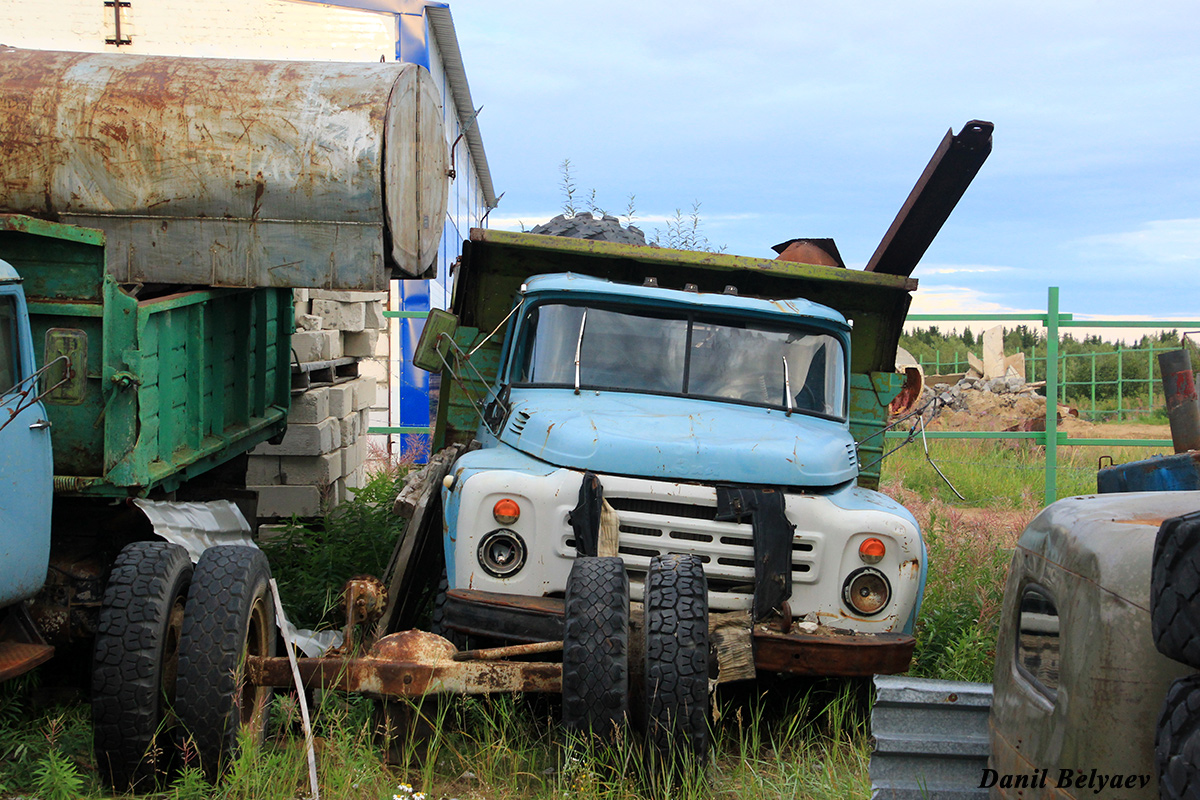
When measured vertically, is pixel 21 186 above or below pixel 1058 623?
above

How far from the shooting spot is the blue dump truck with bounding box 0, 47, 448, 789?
3.69m

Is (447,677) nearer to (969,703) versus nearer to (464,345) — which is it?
(969,703)

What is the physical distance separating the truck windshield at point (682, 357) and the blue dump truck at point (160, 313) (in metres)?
1.10

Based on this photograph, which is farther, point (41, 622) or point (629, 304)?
point (629, 304)

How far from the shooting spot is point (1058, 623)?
250 cm

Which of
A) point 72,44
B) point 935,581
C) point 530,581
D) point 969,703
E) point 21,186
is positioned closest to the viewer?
point 969,703

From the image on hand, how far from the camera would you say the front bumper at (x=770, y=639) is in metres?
3.98

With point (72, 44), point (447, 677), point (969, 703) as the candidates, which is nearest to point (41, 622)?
point (447, 677)

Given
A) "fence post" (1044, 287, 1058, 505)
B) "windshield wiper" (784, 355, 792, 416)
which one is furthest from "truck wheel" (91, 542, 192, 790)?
"fence post" (1044, 287, 1058, 505)

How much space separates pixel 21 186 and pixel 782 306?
393 cm

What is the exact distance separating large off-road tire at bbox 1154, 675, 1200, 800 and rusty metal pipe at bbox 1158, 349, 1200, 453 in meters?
4.00

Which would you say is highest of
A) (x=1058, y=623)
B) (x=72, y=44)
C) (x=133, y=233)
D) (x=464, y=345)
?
(x=72, y=44)

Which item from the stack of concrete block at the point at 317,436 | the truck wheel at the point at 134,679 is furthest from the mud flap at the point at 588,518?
the stack of concrete block at the point at 317,436

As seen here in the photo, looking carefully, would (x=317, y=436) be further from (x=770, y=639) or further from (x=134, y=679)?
(x=770, y=639)
